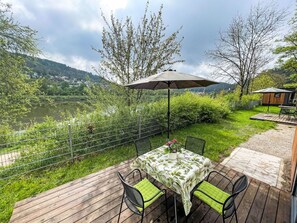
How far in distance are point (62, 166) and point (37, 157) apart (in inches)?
26.0

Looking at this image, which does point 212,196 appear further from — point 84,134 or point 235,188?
point 84,134

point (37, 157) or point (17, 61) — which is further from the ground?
point (17, 61)

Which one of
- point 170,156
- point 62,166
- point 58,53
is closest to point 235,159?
point 170,156

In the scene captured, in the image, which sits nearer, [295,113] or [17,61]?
[17,61]

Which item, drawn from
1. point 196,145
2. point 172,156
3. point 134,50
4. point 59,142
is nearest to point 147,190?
point 172,156

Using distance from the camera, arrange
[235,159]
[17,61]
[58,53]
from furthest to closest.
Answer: [58,53], [17,61], [235,159]

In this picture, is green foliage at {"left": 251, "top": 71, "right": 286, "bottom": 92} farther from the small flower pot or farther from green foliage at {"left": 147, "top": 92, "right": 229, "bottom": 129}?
the small flower pot

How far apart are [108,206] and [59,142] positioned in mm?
2477

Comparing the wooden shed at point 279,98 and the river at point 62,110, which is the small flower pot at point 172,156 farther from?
the wooden shed at point 279,98

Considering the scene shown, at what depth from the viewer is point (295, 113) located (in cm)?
890

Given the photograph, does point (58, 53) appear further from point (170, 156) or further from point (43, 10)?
point (170, 156)

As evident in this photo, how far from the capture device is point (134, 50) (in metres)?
5.65

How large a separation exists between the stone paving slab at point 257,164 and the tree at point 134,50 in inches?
162

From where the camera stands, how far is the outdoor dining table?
68.3 inches
